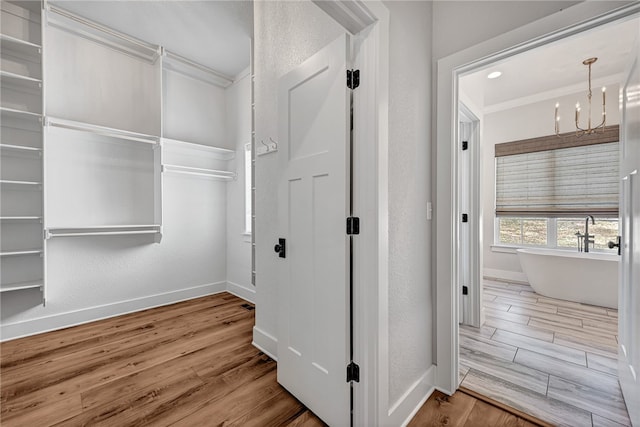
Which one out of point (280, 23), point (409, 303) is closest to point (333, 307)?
point (409, 303)

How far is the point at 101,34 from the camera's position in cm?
293

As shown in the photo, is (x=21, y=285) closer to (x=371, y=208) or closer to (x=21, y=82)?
(x=21, y=82)

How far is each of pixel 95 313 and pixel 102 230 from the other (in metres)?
0.93

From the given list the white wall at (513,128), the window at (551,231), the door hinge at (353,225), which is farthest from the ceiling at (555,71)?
the window at (551,231)

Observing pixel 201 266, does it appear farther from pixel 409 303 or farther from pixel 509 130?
pixel 509 130

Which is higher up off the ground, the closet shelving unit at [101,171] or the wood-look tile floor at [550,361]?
the closet shelving unit at [101,171]

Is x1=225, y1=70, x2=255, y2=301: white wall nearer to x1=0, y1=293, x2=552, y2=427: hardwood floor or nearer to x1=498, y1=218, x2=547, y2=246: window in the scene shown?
x1=0, y1=293, x2=552, y2=427: hardwood floor

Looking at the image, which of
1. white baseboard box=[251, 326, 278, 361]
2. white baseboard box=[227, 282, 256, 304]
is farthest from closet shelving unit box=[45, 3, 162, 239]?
white baseboard box=[251, 326, 278, 361]

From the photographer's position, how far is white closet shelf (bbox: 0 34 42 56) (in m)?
2.31

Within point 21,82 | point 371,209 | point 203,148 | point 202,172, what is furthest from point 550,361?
point 21,82

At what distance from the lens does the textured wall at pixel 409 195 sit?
1.48 m

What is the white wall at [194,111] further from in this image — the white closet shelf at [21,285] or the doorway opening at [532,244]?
the doorway opening at [532,244]

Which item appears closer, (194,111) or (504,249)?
(194,111)

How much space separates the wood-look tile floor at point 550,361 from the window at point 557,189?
127 centimetres
